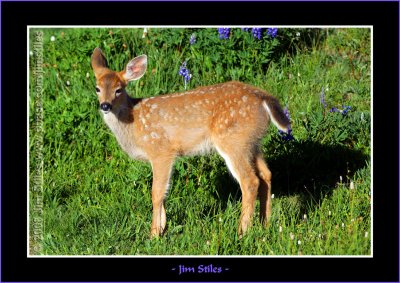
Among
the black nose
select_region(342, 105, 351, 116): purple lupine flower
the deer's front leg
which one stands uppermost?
select_region(342, 105, 351, 116): purple lupine flower

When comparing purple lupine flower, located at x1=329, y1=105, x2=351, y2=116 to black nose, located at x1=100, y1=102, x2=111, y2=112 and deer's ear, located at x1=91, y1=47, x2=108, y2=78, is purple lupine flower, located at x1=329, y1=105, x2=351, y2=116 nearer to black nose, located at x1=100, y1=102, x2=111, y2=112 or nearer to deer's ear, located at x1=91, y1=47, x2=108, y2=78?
deer's ear, located at x1=91, y1=47, x2=108, y2=78

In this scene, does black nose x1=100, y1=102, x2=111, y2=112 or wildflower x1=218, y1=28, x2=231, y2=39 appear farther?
wildflower x1=218, y1=28, x2=231, y2=39

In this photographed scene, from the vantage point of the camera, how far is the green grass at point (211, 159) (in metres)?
7.49

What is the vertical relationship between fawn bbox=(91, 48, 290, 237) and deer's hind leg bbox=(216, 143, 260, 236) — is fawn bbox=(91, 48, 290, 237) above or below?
above

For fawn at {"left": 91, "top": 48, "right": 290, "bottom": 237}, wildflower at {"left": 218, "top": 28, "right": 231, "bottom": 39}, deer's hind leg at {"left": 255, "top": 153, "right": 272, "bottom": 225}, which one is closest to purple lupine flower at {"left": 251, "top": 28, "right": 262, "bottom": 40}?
wildflower at {"left": 218, "top": 28, "right": 231, "bottom": 39}

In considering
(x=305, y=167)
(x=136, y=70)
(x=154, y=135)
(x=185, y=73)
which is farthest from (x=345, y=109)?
(x=136, y=70)

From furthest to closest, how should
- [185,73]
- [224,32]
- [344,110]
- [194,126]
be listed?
[224,32], [185,73], [344,110], [194,126]

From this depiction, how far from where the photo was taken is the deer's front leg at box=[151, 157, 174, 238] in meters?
7.70

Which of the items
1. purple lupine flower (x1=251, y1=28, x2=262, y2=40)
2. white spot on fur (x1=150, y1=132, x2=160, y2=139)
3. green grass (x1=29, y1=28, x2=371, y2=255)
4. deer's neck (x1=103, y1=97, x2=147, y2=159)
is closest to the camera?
green grass (x1=29, y1=28, x2=371, y2=255)

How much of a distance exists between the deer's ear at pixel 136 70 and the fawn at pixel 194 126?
0.03 ft

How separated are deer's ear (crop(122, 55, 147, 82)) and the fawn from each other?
0.03 ft

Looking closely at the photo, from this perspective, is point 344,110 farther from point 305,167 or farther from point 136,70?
point 136,70

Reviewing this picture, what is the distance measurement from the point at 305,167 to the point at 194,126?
61.6 inches

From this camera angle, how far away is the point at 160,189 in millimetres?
7719
